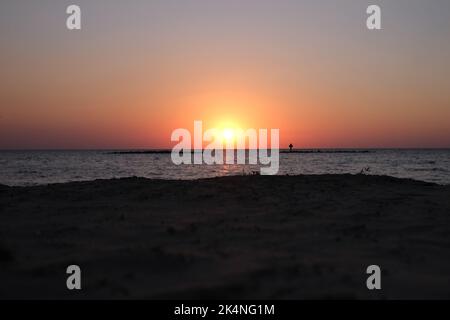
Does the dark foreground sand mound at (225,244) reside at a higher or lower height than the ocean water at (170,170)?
higher

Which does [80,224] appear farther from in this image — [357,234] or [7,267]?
[357,234]

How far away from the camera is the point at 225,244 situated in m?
5.01

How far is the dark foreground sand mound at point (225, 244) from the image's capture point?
3746 mm

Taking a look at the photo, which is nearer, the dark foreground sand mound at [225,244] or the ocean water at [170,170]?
the dark foreground sand mound at [225,244]

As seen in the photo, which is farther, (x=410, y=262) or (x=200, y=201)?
(x=200, y=201)

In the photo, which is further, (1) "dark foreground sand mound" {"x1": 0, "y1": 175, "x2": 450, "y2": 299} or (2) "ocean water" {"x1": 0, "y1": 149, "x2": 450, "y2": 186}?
(2) "ocean water" {"x1": 0, "y1": 149, "x2": 450, "y2": 186}

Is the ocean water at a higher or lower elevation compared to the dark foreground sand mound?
lower

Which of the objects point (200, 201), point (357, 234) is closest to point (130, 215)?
point (200, 201)

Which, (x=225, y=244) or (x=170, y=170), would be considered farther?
(x=170, y=170)

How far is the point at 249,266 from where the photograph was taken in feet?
13.6

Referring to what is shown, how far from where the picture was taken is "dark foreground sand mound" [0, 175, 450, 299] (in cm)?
375
